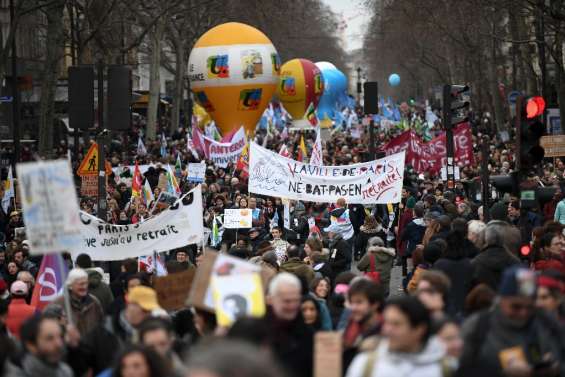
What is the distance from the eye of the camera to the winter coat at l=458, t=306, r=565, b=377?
290 inches

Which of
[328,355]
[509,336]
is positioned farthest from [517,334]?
[328,355]

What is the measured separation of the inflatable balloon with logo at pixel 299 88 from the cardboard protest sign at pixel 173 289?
5776cm

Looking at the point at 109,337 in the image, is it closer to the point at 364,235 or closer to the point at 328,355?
the point at 328,355

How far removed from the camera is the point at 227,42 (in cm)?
4762

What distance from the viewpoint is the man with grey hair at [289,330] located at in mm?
7684

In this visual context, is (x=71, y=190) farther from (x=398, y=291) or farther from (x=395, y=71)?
(x=395, y=71)

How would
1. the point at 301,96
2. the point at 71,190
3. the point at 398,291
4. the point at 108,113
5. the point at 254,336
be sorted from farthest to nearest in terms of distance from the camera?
1. the point at 301,96
2. the point at 398,291
3. the point at 108,113
4. the point at 71,190
5. the point at 254,336

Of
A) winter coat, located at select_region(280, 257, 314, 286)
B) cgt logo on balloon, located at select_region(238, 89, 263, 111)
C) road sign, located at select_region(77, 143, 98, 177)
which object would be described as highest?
cgt logo on balloon, located at select_region(238, 89, 263, 111)

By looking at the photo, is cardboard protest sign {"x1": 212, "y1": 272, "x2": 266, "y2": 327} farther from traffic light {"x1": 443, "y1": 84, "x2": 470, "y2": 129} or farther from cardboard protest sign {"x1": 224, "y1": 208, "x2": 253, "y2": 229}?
traffic light {"x1": 443, "y1": 84, "x2": 470, "y2": 129}

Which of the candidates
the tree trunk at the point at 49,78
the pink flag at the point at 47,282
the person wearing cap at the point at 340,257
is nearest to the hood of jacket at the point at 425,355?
the pink flag at the point at 47,282

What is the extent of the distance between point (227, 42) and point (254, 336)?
134 feet

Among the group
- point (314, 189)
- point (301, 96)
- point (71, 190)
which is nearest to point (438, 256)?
point (71, 190)

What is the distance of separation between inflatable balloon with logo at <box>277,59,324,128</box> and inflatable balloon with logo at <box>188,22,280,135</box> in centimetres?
1863

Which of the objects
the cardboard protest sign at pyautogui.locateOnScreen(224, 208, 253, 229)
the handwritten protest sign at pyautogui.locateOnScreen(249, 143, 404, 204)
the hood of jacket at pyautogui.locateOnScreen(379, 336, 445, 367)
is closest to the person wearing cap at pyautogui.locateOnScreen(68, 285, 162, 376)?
the hood of jacket at pyautogui.locateOnScreen(379, 336, 445, 367)
